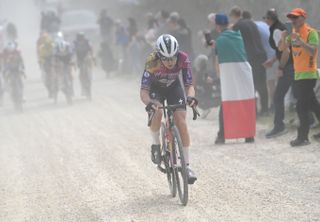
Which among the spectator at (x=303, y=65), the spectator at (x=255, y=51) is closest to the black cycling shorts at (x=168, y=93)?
the spectator at (x=303, y=65)

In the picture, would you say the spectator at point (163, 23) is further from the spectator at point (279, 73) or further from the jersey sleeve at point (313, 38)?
the jersey sleeve at point (313, 38)

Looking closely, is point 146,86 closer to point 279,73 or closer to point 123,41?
point 279,73

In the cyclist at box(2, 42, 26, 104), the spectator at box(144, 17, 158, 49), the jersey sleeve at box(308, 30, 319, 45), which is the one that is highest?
the jersey sleeve at box(308, 30, 319, 45)

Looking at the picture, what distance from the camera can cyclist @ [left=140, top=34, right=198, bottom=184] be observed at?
27.9ft

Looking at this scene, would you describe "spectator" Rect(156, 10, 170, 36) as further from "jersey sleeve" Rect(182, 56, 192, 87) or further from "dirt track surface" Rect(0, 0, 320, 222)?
"jersey sleeve" Rect(182, 56, 192, 87)

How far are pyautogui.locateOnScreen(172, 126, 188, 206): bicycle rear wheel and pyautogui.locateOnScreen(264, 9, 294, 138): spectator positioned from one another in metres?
4.12

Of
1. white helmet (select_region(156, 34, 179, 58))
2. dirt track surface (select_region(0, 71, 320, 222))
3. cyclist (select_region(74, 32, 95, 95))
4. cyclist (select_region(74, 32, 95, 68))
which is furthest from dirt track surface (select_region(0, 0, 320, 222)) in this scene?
cyclist (select_region(74, 32, 95, 68))

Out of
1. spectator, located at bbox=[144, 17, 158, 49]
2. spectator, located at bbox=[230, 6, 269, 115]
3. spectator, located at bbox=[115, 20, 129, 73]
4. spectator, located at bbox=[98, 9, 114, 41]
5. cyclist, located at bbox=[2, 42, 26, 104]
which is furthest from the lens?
spectator, located at bbox=[98, 9, 114, 41]

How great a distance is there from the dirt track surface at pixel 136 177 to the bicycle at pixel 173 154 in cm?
17

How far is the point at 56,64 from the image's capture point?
2178 centimetres

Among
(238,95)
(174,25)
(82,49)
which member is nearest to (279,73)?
(238,95)

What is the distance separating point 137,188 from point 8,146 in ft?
18.1

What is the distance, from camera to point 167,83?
895 cm

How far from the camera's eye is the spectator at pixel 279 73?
1243 centimetres
